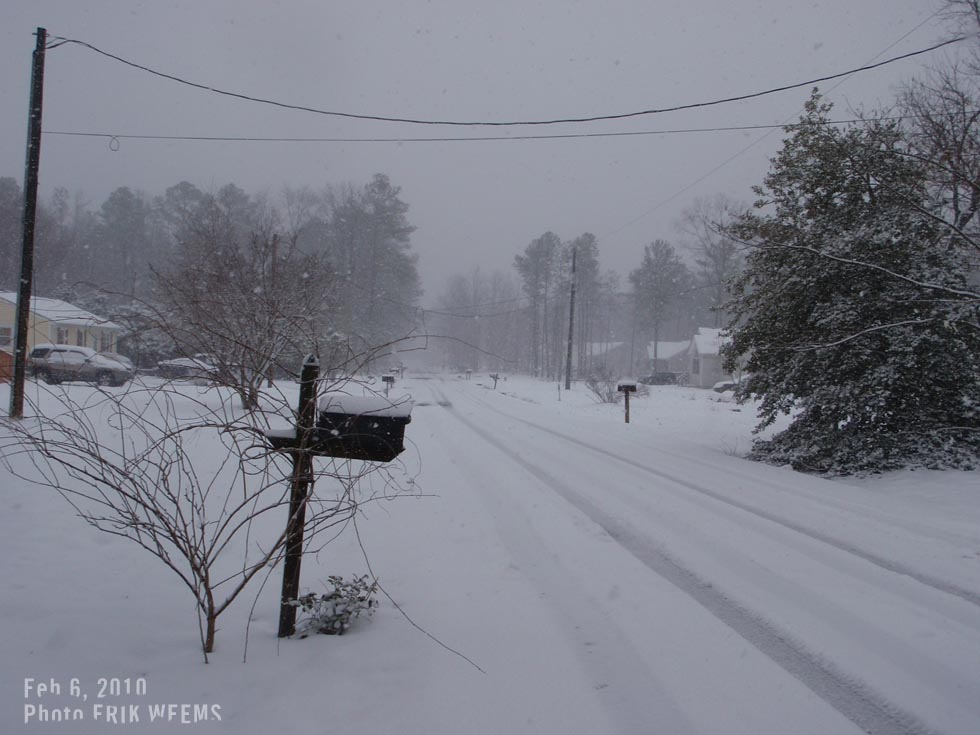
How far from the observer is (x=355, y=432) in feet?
9.34

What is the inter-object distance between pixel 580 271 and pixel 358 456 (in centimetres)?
6416

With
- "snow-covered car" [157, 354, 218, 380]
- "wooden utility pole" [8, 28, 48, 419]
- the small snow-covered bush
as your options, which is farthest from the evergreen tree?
"wooden utility pole" [8, 28, 48, 419]

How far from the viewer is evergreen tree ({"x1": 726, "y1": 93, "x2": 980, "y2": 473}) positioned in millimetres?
8117

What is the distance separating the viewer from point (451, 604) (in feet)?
11.6

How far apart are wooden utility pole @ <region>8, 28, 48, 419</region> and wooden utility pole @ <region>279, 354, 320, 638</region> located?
8724mm

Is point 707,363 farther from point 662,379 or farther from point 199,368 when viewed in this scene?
point 199,368

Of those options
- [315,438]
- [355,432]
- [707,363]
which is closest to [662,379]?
[707,363]

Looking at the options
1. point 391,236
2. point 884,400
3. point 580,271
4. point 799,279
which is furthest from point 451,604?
point 580,271

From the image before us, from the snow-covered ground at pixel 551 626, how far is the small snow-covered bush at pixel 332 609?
10cm

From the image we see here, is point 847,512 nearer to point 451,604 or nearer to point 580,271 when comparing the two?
point 451,604

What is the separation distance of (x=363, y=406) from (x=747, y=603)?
288 cm

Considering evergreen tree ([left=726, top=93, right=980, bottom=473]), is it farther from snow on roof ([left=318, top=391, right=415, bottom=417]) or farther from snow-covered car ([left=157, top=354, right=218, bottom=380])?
snow-covered car ([left=157, top=354, right=218, bottom=380])

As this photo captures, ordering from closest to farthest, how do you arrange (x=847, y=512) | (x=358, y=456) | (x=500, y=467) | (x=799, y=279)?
1. (x=358, y=456)
2. (x=847, y=512)
3. (x=500, y=467)
4. (x=799, y=279)

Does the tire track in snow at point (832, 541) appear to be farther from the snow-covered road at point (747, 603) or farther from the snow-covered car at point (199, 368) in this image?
the snow-covered car at point (199, 368)
